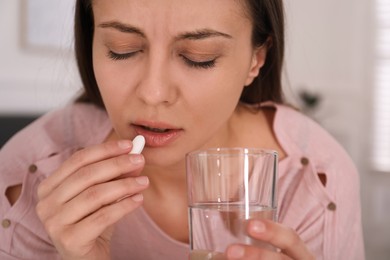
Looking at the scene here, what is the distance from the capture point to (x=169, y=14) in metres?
1.08

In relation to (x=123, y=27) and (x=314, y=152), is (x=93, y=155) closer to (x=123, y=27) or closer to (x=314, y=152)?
(x=123, y=27)

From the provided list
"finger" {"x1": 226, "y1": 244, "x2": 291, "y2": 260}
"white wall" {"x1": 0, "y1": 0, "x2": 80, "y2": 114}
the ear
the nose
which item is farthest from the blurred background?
"finger" {"x1": 226, "y1": 244, "x2": 291, "y2": 260}

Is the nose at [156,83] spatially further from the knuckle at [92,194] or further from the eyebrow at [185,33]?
the knuckle at [92,194]

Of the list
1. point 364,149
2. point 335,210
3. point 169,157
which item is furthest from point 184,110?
point 364,149

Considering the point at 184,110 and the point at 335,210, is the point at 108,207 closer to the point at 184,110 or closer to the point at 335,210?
the point at 184,110

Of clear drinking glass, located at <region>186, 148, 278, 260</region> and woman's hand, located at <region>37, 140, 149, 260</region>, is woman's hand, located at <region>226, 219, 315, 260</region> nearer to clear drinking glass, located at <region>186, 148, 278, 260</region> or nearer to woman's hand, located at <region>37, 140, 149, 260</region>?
clear drinking glass, located at <region>186, 148, 278, 260</region>

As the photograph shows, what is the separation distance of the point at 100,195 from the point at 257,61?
23.5 inches

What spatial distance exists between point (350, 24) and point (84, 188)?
3.59 m

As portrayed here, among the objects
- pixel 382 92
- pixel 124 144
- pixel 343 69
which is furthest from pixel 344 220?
pixel 343 69

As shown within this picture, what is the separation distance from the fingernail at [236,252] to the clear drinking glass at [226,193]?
36mm

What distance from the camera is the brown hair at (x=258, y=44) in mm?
1316

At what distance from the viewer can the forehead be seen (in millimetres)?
1077

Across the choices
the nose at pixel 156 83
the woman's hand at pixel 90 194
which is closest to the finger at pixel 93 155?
the woman's hand at pixel 90 194

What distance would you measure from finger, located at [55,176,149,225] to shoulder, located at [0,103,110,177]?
18.9 inches
